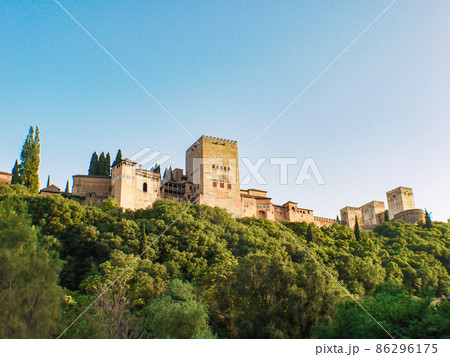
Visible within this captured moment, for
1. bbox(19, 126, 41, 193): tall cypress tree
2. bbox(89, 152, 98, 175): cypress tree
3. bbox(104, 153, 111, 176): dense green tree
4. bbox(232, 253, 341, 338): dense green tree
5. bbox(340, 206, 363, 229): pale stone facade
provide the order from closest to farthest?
1. bbox(232, 253, 341, 338): dense green tree
2. bbox(19, 126, 41, 193): tall cypress tree
3. bbox(104, 153, 111, 176): dense green tree
4. bbox(89, 152, 98, 175): cypress tree
5. bbox(340, 206, 363, 229): pale stone facade

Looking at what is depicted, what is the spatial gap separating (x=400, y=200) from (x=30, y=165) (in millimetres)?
74109

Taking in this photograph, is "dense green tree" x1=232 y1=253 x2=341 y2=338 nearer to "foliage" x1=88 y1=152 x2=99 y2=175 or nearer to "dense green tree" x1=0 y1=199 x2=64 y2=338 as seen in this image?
"dense green tree" x1=0 y1=199 x2=64 y2=338

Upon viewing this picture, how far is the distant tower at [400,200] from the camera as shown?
8869 centimetres

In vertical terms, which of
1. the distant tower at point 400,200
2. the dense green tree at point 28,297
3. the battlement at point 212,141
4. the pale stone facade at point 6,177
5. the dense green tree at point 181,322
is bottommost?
the dense green tree at point 181,322

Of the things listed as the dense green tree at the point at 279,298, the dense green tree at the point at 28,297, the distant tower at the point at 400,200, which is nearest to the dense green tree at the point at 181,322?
the dense green tree at the point at 279,298

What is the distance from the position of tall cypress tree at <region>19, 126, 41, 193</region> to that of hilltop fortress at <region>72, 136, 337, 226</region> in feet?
18.2

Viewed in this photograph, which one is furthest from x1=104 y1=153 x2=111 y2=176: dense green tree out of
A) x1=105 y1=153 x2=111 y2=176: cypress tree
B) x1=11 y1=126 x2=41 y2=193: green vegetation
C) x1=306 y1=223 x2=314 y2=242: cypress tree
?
x1=306 y1=223 x2=314 y2=242: cypress tree

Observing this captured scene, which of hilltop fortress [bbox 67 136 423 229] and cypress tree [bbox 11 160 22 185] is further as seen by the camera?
hilltop fortress [bbox 67 136 423 229]

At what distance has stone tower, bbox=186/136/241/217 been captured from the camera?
5831 centimetres

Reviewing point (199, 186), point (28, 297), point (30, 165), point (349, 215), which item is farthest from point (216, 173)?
point (28, 297)

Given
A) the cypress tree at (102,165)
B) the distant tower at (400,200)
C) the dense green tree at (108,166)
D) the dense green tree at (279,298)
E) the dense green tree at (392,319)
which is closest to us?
the dense green tree at (392,319)

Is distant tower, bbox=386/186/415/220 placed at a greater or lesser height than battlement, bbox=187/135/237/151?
lesser

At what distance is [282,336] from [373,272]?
25.9 m

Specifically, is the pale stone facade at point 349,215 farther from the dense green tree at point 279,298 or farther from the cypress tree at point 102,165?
the dense green tree at point 279,298
